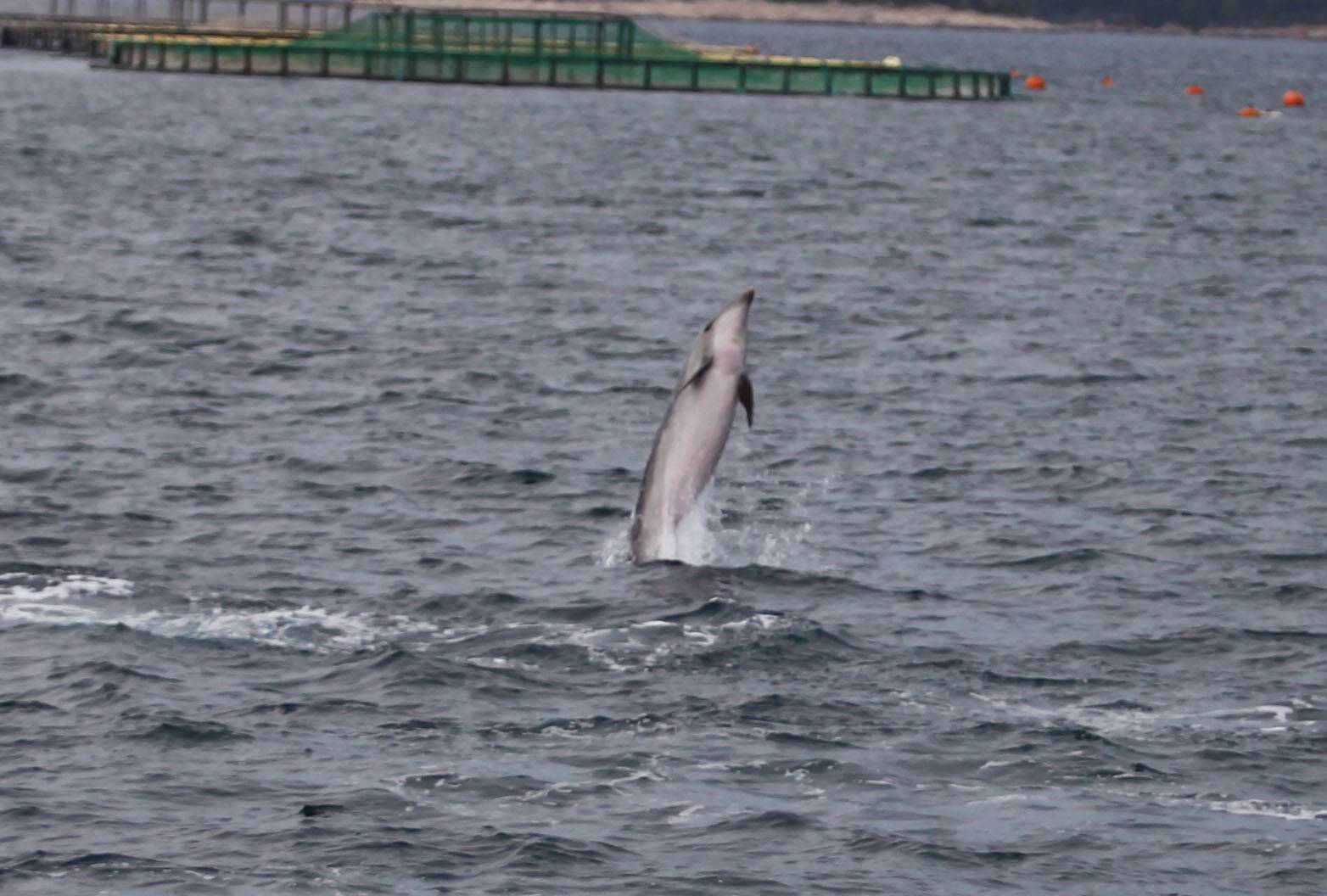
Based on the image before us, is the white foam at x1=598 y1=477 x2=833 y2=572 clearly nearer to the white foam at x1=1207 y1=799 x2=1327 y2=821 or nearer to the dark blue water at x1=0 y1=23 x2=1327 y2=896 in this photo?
the dark blue water at x1=0 y1=23 x2=1327 y2=896

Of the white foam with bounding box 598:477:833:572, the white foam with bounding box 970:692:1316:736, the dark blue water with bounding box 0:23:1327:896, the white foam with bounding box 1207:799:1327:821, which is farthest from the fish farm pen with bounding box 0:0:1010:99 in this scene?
the white foam with bounding box 1207:799:1327:821

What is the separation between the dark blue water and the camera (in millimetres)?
18281

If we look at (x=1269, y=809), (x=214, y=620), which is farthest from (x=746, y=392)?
(x=1269, y=809)

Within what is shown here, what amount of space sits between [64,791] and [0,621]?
469cm

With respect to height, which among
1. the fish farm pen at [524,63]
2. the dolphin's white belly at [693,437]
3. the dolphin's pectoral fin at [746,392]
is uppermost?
the dolphin's pectoral fin at [746,392]

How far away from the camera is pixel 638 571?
1008 inches

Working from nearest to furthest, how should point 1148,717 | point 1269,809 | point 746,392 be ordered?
1. point 1269,809
2. point 1148,717
3. point 746,392

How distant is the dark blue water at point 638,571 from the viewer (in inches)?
720

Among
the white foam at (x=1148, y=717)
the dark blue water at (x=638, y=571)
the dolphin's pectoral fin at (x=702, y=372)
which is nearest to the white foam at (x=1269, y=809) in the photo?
the dark blue water at (x=638, y=571)

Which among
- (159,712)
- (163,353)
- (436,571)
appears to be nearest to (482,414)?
(163,353)

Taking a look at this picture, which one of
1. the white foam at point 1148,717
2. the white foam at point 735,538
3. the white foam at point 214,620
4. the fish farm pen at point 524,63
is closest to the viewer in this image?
the white foam at point 1148,717

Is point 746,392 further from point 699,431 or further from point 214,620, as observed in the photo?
point 214,620

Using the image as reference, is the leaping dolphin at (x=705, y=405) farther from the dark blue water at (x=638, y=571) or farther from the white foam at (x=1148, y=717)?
the white foam at (x=1148, y=717)

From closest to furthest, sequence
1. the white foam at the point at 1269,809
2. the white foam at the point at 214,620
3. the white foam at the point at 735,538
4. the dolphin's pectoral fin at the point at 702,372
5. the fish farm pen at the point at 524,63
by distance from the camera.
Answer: the white foam at the point at 1269,809, the dolphin's pectoral fin at the point at 702,372, the white foam at the point at 214,620, the white foam at the point at 735,538, the fish farm pen at the point at 524,63
